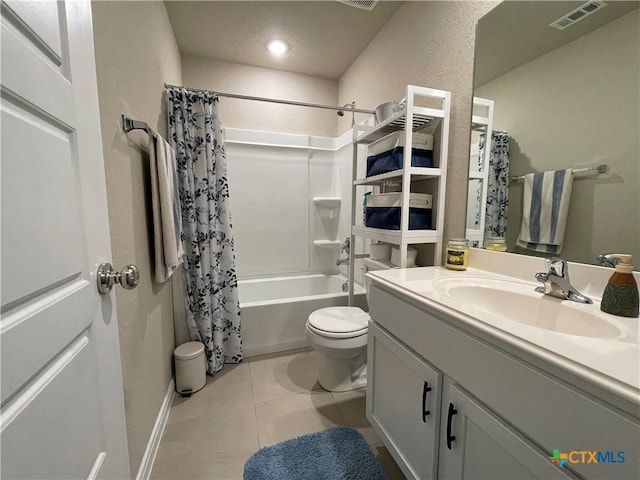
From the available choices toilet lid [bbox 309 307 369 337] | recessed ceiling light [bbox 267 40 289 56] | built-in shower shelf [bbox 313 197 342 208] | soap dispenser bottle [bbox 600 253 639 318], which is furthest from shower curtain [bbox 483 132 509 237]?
recessed ceiling light [bbox 267 40 289 56]

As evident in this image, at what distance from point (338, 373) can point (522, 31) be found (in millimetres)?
1946

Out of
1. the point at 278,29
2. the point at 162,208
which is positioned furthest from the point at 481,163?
the point at 278,29

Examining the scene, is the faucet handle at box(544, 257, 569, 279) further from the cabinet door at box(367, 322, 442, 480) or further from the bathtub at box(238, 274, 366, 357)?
the bathtub at box(238, 274, 366, 357)

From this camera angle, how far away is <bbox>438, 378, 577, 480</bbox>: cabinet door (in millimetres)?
589

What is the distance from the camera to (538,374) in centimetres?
Answer: 57

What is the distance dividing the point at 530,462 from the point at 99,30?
1696mm

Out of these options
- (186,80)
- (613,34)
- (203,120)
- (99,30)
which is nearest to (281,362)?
(203,120)

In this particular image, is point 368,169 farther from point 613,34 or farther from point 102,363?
point 102,363

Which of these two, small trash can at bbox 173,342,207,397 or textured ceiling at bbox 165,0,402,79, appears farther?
textured ceiling at bbox 165,0,402,79

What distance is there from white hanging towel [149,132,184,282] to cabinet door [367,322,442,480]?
3.56 ft

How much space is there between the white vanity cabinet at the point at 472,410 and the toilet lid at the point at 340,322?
1.10ft

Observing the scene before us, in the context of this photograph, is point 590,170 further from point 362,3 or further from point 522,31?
point 362,3

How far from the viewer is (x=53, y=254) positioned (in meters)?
0.49

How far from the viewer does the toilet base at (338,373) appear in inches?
68.1
